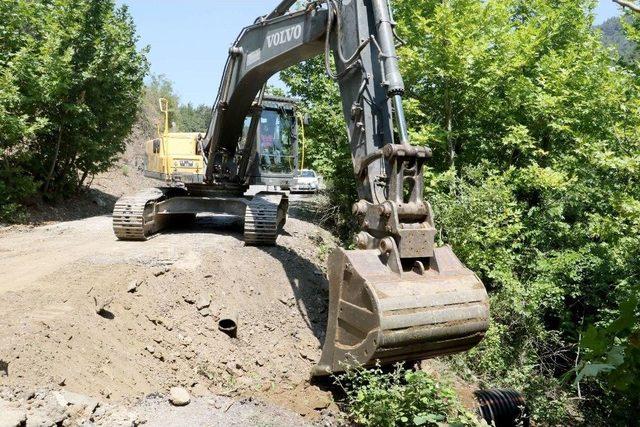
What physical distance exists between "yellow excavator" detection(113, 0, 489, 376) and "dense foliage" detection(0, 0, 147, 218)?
6421 millimetres

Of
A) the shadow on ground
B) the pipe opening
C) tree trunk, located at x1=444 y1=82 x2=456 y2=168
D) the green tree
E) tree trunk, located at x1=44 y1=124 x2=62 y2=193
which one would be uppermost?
the green tree

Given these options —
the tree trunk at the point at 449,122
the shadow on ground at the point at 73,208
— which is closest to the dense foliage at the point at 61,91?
the shadow on ground at the point at 73,208

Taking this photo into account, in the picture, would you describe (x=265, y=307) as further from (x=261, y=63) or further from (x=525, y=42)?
(x=525, y=42)

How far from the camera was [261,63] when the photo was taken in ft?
25.0

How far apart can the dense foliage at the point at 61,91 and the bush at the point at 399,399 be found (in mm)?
10230

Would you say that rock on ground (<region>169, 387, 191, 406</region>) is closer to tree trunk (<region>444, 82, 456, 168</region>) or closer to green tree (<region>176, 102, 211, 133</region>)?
tree trunk (<region>444, 82, 456, 168</region>)

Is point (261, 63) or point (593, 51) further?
point (593, 51)

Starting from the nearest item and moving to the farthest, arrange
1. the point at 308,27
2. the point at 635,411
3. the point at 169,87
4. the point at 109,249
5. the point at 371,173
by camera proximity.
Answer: the point at 371,173
the point at 635,411
the point at 308,27
the point at 109,249
the point at 169,87

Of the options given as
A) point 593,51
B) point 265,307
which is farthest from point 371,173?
point 593,51

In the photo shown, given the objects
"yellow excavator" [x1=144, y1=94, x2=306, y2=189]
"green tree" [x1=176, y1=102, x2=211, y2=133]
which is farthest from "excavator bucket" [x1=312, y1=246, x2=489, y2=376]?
"green tree" [x1=176, y1=102, x2=211, y2=133]

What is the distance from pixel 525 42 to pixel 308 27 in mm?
7879

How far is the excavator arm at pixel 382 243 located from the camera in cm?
448

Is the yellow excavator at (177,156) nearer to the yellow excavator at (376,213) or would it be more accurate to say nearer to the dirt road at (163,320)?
the dirt road at (163,320)

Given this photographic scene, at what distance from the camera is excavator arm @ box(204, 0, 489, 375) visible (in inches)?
176
